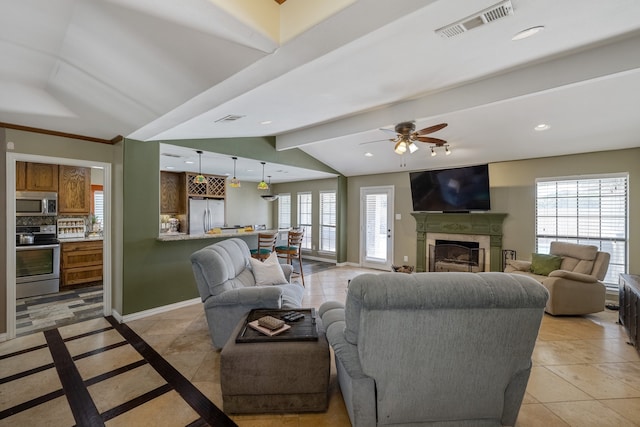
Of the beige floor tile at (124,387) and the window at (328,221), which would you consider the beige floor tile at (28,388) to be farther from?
the window at (328,221)

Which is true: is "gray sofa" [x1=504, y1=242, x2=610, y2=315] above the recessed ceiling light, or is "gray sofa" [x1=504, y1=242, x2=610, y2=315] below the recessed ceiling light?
below

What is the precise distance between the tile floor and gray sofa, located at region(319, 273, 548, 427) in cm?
46

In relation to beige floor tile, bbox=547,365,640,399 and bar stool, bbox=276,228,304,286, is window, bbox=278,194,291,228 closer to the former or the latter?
bar stool, bbox=276,228,304,286

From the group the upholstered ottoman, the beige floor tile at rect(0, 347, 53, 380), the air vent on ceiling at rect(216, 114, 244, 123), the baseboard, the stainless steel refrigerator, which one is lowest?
the beige floor tile at rect(0, 347, 53, 380)

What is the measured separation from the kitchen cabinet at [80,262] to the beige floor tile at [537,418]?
6.47 metres

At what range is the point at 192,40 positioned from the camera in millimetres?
1698

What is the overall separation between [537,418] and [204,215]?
277 inches

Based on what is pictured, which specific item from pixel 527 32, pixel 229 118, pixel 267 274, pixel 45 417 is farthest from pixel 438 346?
pixel 229 118

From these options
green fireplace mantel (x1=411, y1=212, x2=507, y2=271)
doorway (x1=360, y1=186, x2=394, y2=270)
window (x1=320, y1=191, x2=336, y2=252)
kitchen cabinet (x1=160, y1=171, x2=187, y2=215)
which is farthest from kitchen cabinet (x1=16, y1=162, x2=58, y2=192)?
green fireplace mantel (x1=411, y1=212, x2=507, y2=271)

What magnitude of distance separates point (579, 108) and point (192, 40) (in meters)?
4.34

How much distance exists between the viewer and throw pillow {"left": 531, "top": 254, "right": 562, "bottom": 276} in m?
4.18

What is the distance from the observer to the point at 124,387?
223 cm

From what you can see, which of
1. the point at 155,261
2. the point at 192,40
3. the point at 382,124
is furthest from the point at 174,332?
the point at 382,124

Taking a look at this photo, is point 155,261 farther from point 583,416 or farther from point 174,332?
point 583,416
